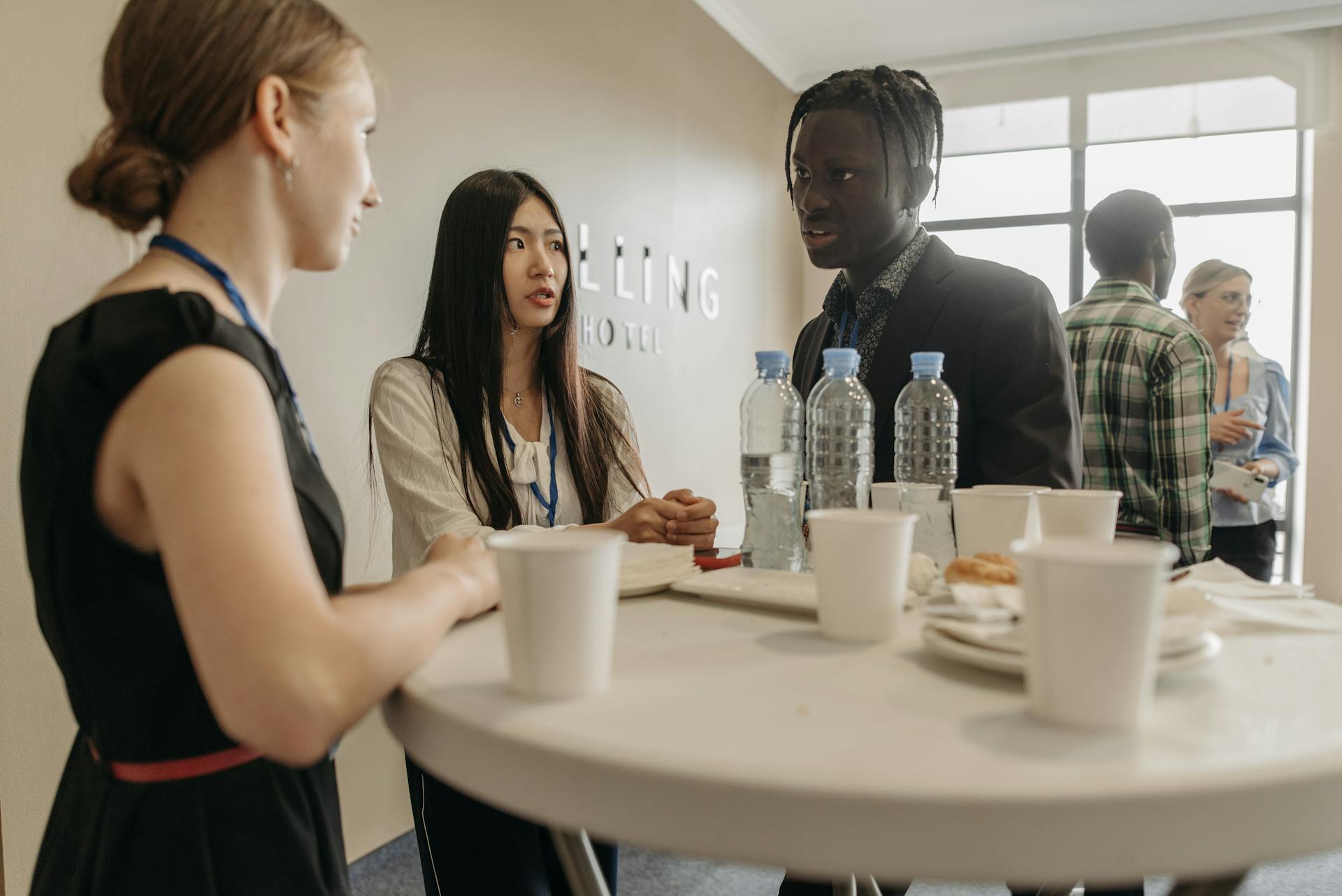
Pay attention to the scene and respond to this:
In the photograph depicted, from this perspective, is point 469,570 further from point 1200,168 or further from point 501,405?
point 1200,168

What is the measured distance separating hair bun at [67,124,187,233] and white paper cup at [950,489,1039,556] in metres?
0.94

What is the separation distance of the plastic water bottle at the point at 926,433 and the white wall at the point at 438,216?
892mm

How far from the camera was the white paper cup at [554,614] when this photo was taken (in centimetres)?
68

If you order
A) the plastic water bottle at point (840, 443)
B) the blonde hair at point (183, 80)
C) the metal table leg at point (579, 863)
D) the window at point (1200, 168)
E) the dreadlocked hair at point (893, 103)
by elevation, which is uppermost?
the window at point (1200, 168)

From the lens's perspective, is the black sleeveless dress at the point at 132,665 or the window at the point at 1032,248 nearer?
the black sleeveless dress at the point at 132,665

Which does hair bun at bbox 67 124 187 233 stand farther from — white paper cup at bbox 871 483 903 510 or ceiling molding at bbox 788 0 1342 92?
ceiling molding at bbox 788 0 1342 92

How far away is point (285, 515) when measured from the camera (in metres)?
0.68

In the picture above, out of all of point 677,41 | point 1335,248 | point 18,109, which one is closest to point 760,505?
point 18,109

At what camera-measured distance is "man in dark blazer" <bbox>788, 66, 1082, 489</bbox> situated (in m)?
1.58

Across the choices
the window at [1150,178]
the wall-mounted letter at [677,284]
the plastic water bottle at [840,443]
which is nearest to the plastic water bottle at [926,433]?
the plastic water bottle at [840,443]

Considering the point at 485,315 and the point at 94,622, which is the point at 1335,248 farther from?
the point at 94,622

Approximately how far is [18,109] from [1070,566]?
199 cm

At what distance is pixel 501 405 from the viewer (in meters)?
1.97

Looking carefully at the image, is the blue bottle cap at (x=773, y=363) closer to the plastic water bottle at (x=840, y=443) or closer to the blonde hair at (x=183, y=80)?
the plastic water bottle at (x=840, y=443)
